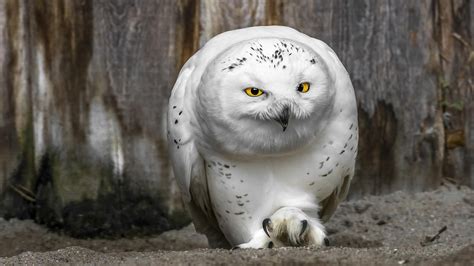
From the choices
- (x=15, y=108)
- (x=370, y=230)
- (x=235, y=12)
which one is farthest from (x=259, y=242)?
(x=15, y=108)

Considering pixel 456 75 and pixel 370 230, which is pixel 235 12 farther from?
pixel 370 230

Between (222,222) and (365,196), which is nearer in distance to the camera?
(222,222)

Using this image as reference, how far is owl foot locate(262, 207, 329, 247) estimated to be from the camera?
4.99m

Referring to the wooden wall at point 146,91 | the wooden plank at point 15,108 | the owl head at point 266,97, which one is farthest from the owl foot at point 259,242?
the wooden plank at point 15,108

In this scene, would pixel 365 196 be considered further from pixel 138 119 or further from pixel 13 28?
pixel 13 28

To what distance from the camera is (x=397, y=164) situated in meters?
6.23

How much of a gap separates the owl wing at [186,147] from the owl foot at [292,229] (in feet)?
1.26

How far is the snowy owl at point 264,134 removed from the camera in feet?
15.4

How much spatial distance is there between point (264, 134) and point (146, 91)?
1490 millimetres

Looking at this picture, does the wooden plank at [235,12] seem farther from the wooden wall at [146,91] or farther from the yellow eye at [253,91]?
the yellow eye at [253,91]

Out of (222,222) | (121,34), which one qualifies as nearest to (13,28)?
(121,34)

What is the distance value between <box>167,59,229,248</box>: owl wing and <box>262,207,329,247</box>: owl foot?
0.38 metres

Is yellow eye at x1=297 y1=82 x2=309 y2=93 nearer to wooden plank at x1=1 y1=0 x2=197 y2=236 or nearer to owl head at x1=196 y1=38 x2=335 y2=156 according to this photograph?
owl head at x1=196 y1=38 x2=335 y2=156

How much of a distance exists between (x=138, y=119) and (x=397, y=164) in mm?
1420
